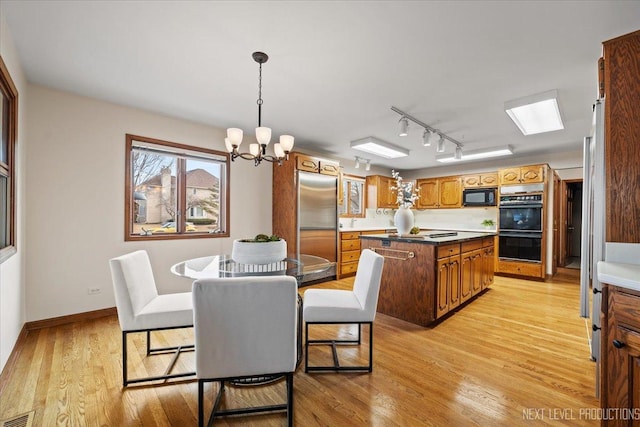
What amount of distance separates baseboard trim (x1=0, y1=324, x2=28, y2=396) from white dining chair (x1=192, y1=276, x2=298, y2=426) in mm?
1569

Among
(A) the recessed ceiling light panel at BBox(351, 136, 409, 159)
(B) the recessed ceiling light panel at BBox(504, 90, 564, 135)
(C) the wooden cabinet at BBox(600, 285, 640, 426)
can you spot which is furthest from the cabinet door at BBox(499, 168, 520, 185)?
(C) the wooden cabinet at BBox(600, 285, 640, 426)

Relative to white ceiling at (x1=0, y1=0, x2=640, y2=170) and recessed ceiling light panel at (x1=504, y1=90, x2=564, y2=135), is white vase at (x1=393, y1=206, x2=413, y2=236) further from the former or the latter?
recessed ceiling light panel at (x1=504, y1=90, x2=564, y2=135)

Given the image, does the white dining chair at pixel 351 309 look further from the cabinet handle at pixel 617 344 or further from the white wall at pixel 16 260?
the white wall at pixel 16 260

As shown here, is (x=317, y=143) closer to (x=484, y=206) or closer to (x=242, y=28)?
(x=242, y=28)

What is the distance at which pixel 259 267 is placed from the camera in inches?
79.7

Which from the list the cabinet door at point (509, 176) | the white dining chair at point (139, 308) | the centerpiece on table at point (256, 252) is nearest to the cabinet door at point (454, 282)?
the centerpiece on table at point (256, 252)

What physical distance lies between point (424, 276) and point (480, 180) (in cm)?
406

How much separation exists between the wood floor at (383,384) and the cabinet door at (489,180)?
360 centimetres

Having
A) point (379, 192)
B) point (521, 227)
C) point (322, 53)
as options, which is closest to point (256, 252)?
point (322, 53)

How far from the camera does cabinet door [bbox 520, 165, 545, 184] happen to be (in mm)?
4891

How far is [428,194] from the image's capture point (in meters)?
6.77

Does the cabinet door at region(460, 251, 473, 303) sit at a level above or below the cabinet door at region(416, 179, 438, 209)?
below

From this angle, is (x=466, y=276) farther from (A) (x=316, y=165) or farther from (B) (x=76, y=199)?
(B) (x=76, y=199)

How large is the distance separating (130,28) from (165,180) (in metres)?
2.07
